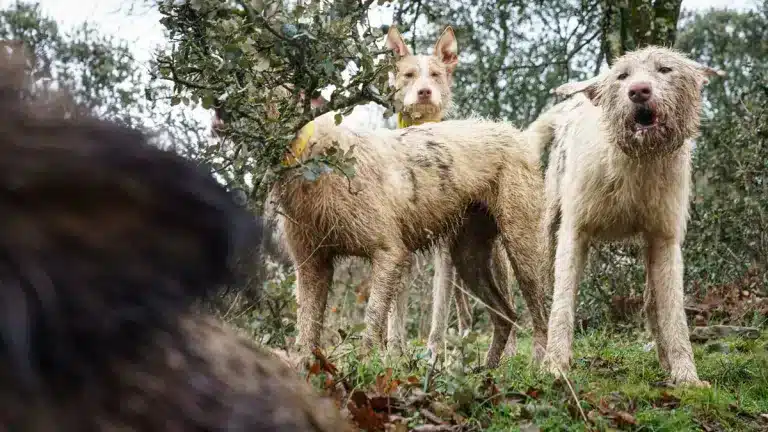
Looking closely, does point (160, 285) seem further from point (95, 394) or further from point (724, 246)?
point (724, 246)

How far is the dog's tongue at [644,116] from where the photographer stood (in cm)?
632

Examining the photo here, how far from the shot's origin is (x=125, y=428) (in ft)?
5.27

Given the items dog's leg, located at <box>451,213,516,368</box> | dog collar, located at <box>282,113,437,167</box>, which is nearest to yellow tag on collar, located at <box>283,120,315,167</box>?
dog collar, located at <box>282,113,437,167</box>

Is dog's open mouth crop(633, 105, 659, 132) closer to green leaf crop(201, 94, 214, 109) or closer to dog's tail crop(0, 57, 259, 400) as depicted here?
green leaf crop(201, 94, 214, 109)

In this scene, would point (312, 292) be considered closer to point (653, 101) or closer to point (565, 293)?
point (565, 293)

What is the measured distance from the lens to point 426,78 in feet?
30.9

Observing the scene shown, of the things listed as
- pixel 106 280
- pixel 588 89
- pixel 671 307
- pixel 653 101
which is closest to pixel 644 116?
pixel 653 101

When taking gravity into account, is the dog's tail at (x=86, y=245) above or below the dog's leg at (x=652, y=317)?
above

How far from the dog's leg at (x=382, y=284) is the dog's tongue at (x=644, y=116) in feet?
6.71

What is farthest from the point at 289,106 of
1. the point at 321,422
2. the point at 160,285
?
the point at 160,285

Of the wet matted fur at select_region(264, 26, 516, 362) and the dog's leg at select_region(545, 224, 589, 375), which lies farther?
the wet matted fur at select_region(264, 26, 516, 362)

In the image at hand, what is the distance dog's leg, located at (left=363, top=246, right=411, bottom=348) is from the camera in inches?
261

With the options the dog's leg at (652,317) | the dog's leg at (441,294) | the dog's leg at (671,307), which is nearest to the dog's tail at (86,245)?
the dog's leg at (671,307)

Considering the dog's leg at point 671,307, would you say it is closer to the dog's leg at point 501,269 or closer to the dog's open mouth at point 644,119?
the dog's open mouth at point 644,119
